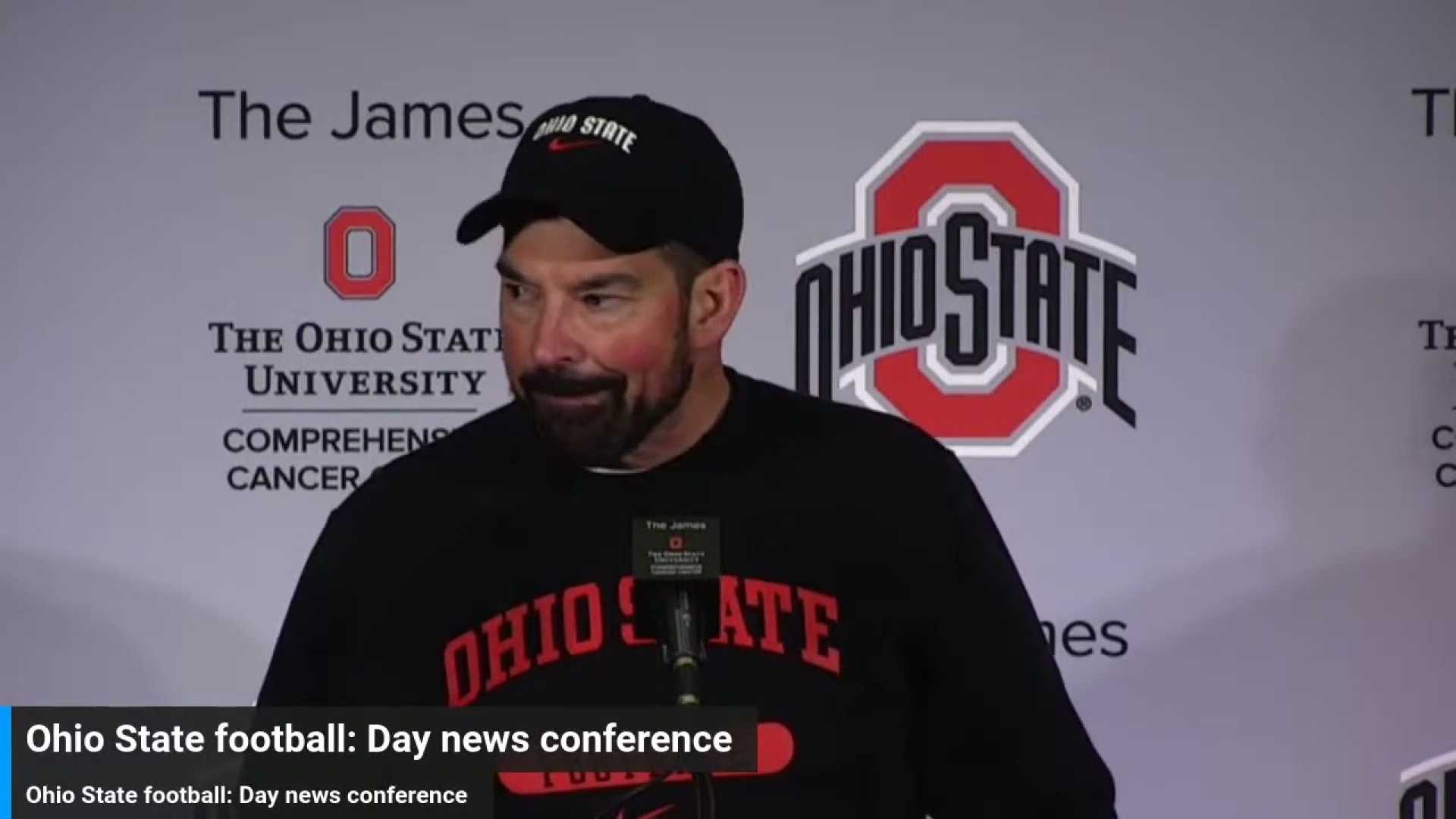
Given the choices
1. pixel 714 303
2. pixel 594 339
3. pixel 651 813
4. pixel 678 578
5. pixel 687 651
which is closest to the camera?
pixel 687 651

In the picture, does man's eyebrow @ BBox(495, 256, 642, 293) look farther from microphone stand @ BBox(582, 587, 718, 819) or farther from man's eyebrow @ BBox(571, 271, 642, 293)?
microphone stand @ BBox(582, 587, 718, 819)

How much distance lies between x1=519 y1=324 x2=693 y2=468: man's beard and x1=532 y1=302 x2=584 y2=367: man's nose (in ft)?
0.07

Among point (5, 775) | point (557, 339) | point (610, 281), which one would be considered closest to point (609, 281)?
point (610, 281)

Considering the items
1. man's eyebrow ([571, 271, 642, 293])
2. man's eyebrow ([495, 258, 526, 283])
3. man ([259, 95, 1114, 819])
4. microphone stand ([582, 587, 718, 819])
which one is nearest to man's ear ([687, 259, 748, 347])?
man ([259, 95, 1114, 819])

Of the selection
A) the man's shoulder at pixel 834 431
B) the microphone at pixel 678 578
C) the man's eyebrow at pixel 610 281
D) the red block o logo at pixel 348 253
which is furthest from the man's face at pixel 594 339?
the microphone at pixel 678 578

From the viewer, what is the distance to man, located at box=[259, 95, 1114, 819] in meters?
2.85

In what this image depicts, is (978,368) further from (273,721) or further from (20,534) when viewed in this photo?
(20,534)

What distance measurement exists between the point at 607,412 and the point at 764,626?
384 millimetres

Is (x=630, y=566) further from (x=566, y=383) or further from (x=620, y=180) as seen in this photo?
(x=620, y=180)

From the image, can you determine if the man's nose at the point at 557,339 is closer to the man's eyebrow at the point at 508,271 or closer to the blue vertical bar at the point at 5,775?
the man's eyebrow at the point at 508,271

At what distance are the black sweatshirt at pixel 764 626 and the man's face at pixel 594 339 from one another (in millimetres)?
71

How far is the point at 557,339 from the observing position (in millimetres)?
2977

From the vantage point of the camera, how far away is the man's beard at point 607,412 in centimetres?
299

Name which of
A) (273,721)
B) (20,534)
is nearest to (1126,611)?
(273,721)
